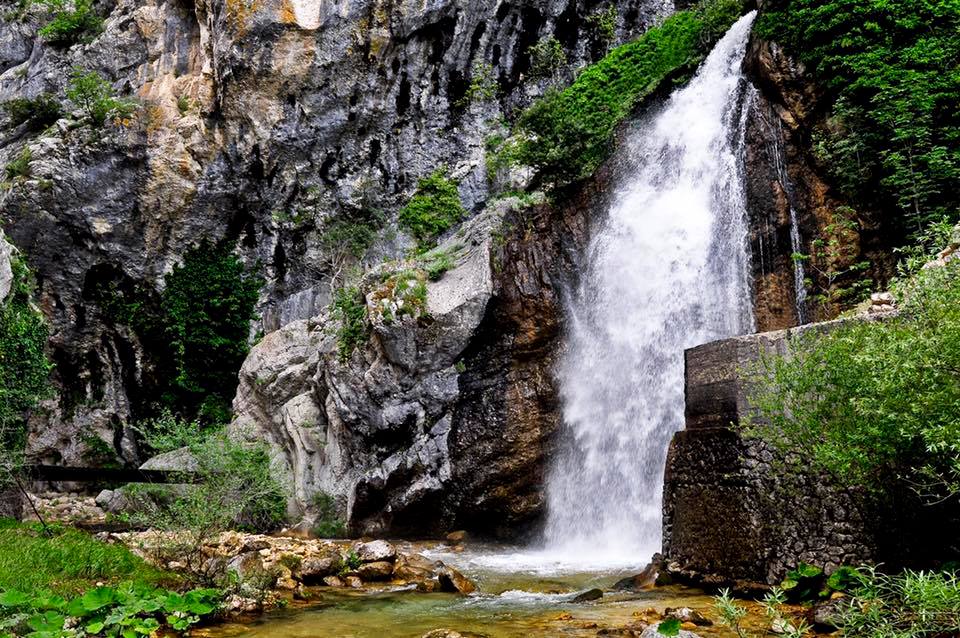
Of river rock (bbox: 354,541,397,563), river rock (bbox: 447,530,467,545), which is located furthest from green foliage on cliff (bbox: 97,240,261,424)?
river rock (bbox: 354,541,397,563)

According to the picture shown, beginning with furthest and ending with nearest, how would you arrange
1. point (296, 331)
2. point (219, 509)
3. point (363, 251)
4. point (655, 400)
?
point (363, 251) < point (296, 331) < point (655, 400) < point (219, 509)

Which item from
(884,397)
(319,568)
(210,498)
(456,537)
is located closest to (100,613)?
(319,568)

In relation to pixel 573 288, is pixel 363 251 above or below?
above

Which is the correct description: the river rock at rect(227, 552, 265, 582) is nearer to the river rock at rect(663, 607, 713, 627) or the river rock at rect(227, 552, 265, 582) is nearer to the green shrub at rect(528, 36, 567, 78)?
the river rock at rect(663, 607, 713, 627)

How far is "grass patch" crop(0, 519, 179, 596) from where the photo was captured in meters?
6.98

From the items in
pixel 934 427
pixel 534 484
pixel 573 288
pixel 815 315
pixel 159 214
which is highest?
pixel 159 214

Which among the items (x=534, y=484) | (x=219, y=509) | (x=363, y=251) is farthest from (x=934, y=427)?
(x=363, y=251)

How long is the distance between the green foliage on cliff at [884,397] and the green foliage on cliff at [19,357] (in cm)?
1467

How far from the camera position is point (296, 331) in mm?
21938

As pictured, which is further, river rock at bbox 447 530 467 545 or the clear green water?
river rock at bbox 447 530 467 545

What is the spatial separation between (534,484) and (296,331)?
10120 mm

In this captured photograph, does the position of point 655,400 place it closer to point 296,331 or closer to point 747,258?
point 747,258

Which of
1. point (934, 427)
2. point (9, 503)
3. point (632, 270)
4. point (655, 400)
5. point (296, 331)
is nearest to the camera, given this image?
point (934, 427)

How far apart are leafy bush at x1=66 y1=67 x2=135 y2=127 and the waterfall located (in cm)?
1797
